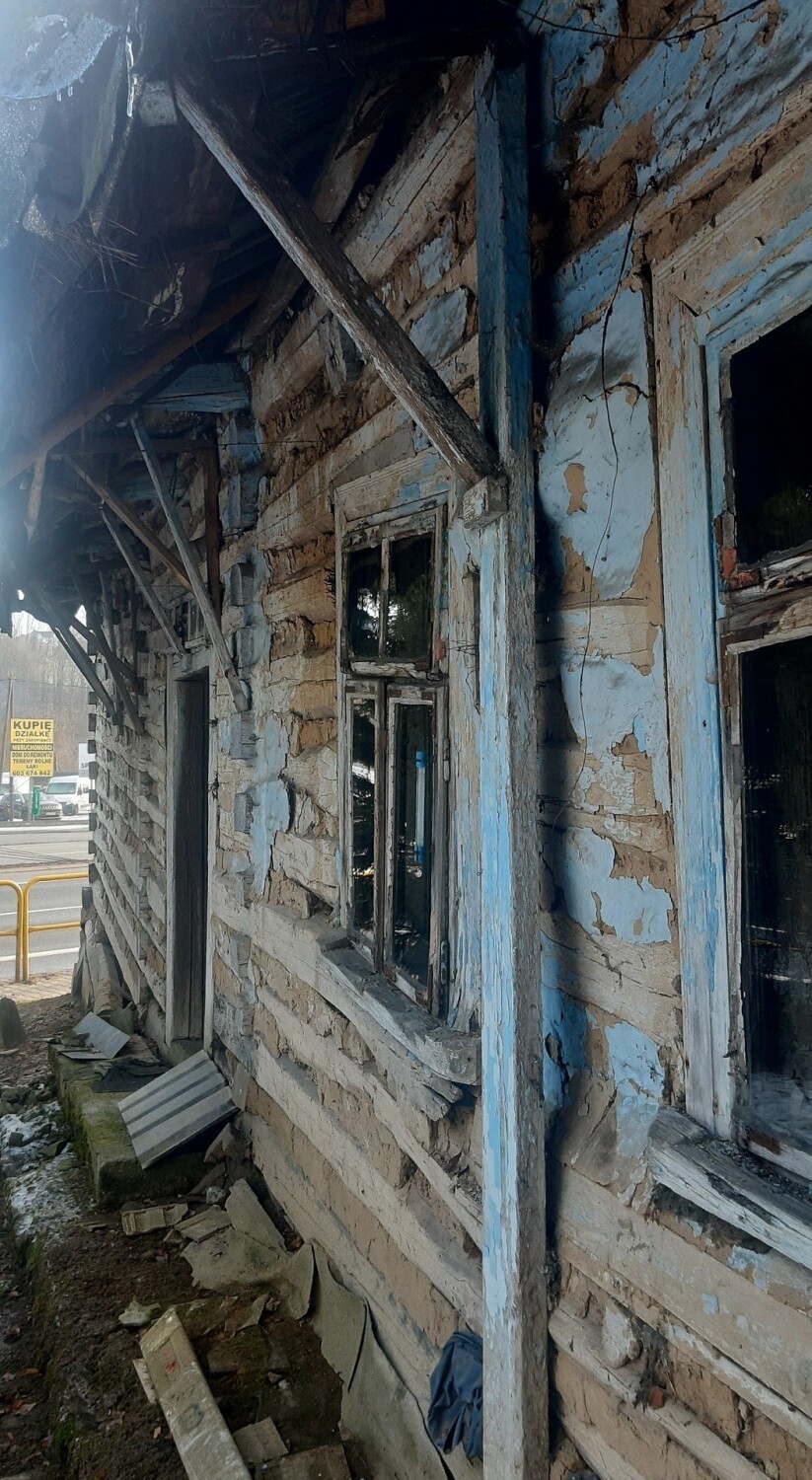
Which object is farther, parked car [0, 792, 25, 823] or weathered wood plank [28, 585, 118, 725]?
parked car [0, 792, 25, 823]

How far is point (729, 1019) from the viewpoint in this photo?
1.40m

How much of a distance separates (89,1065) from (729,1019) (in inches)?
206

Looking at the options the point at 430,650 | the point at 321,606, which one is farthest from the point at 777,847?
the point at 321,606

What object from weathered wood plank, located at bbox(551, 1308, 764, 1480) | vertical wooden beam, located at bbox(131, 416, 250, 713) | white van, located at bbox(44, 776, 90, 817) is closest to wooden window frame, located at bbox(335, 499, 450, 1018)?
weathered wood plank, located at bbox(551, 1308, 764, 1480)

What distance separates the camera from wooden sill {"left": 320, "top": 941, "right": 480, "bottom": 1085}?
1979mm

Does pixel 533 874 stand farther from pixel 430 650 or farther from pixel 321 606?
pixel 321 606

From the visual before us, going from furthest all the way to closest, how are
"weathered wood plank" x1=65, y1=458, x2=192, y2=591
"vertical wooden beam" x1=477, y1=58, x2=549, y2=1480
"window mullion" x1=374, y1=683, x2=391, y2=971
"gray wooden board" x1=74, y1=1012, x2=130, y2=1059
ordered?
"gray wooden board" x1=74, y1=1012, x2=130, y2=1059 < "weathered wood plank" x1=65, y1=458, x2=192, y2=591 < "window mullion" x1=374, y1=683, x2=391, y2=971 < "vertical wooden beam" x1=477, y1=58, x2=549, y2=1480

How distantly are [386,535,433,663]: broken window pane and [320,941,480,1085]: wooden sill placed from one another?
99 centimetres

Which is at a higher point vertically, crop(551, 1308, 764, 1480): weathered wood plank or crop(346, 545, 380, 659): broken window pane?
crop(346, 545, 380, 659): broken window pane

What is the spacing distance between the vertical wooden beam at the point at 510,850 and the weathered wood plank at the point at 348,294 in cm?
11

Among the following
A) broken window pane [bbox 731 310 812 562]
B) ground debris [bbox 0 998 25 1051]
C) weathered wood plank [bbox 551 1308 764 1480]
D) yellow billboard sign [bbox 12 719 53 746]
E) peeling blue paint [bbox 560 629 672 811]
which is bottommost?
ground debris [bbox 0 998 25 1051]

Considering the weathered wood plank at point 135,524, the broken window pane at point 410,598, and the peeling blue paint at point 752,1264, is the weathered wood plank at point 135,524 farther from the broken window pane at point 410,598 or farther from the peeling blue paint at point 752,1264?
the peeling blue paint at point 752,1264

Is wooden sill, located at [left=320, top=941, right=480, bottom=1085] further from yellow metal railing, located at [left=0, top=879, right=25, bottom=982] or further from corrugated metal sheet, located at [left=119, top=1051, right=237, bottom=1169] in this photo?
yellow metal railing, located at [left=0, top=879, right=25, bottom=982]

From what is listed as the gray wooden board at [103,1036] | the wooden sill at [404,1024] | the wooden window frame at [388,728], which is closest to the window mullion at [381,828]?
the wooden window frame at [388,728]
